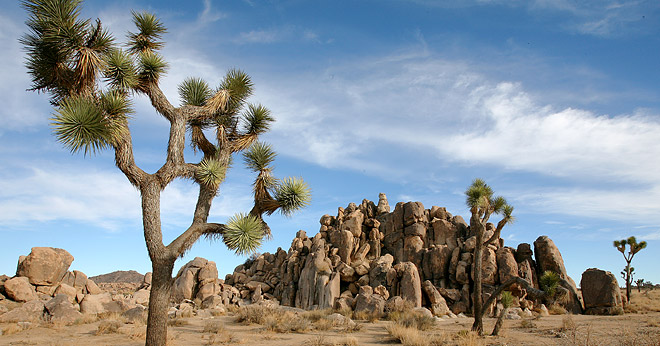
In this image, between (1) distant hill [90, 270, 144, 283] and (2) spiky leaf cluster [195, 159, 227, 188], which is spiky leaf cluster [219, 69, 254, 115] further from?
(1) distant hill [90, 270, 144, 283]

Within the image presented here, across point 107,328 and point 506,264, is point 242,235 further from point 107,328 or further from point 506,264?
point 506,264

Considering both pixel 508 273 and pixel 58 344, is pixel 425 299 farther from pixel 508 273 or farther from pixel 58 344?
pixel 58 344

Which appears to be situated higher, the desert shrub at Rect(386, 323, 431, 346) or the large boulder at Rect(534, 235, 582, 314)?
the large boulder at Rect(534, 235, 582, 314)

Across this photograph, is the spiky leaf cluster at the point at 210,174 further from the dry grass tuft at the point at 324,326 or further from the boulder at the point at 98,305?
the boulder at the point at 98,305

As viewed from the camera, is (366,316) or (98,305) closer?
(366,316)

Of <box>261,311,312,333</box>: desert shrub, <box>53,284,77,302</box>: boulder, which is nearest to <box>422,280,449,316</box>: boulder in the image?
<box>261,311,312,333</box>: desert shrub

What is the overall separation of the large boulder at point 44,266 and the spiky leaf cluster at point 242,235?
761 inches

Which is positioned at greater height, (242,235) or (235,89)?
(235,89)

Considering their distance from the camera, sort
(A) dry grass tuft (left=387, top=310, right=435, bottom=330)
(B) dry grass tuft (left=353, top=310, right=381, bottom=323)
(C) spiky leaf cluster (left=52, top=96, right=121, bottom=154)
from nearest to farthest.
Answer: (C) spiky leaf cluster (left=52, top=96, right=121, bottom=154) → (A) dry grass tuft (left=387, top=310, right=435, bottom=330) → (B) dry grass tuft (left=353, top=310, right=381, bottom=323)

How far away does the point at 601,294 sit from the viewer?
26.0 m

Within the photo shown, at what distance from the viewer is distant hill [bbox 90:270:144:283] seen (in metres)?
65.2

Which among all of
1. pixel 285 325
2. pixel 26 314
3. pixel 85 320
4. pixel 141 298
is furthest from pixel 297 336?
pixel 141 298

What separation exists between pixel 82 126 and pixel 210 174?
3055 millimetres

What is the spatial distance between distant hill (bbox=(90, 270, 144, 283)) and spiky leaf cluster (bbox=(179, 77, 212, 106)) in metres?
60.2
